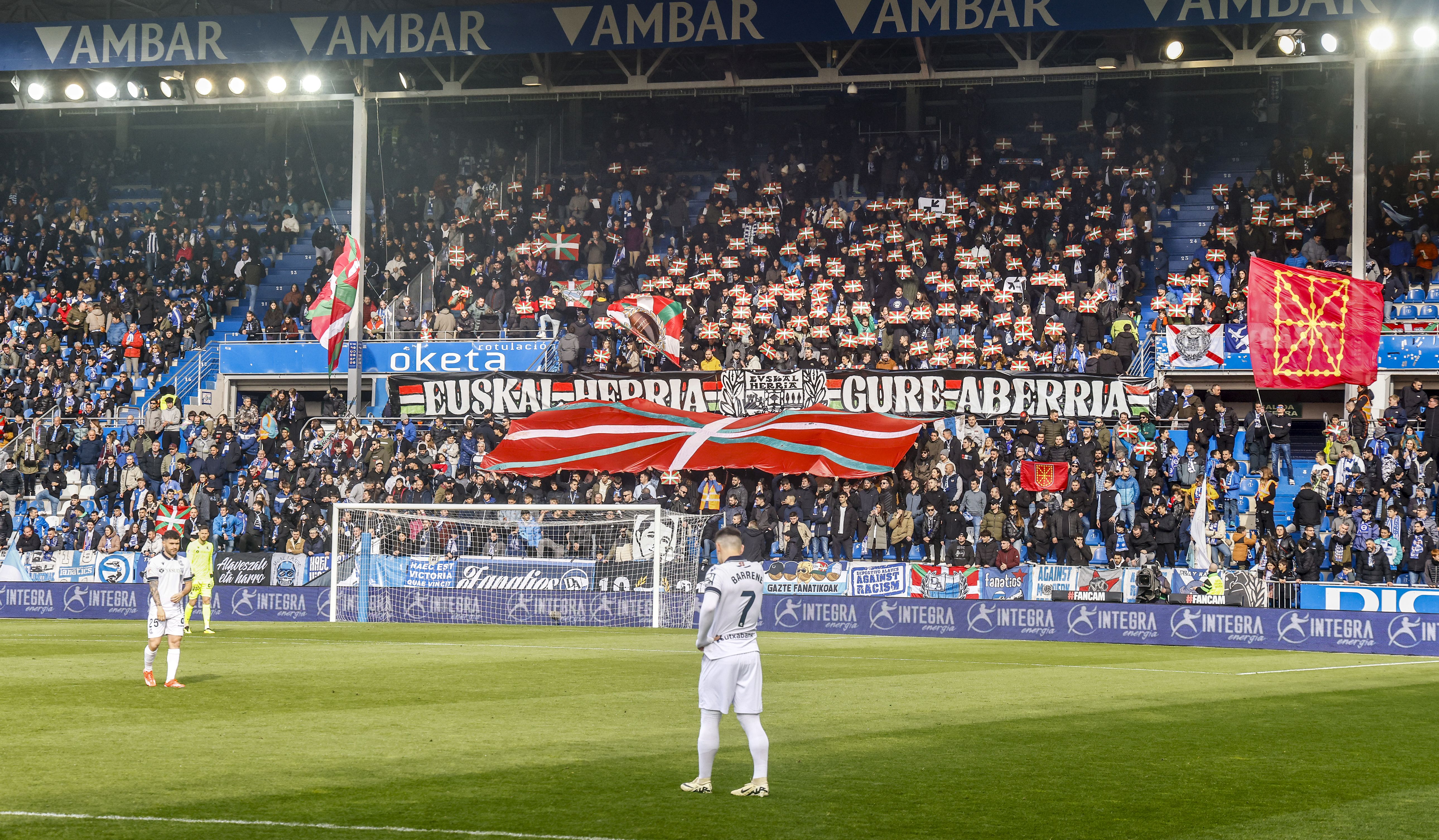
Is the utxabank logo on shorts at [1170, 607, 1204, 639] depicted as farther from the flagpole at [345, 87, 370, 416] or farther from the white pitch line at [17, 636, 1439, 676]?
the flagpole at [345, 87, 370, 416]

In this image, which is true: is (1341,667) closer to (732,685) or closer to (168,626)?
(732,685)

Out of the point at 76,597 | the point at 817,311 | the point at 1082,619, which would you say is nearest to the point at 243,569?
the point at 76,597

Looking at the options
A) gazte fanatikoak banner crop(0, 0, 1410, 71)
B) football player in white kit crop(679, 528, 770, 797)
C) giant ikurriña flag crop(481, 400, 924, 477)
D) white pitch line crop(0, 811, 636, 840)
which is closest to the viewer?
white pitch line crop(0, 811, 636, 840)

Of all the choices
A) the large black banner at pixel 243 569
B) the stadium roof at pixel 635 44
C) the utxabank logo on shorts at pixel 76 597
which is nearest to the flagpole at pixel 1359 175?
the stadium roof at pixel 635 44

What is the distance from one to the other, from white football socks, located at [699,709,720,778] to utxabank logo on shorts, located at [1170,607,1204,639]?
18.5m

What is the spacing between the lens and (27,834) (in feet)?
29.3

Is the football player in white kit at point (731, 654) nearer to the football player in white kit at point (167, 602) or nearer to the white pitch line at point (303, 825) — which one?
the white pitch line at point (303, 825)

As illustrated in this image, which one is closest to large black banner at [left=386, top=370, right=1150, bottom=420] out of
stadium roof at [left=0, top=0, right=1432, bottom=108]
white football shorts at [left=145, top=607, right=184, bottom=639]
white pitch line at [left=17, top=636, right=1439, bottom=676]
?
stadium roof at [left=0, top=0, right=1432, bottom=108]

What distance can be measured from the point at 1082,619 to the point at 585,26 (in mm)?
17353

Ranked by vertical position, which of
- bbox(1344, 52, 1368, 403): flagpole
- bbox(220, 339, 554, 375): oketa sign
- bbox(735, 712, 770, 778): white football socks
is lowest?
bbox(735, 712, 770, 778): white football socks

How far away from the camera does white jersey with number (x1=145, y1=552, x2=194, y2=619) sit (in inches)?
674

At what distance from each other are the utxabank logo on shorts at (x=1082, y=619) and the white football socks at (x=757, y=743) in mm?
18566

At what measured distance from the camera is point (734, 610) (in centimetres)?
1028

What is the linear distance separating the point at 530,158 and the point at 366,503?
56.3 ft
